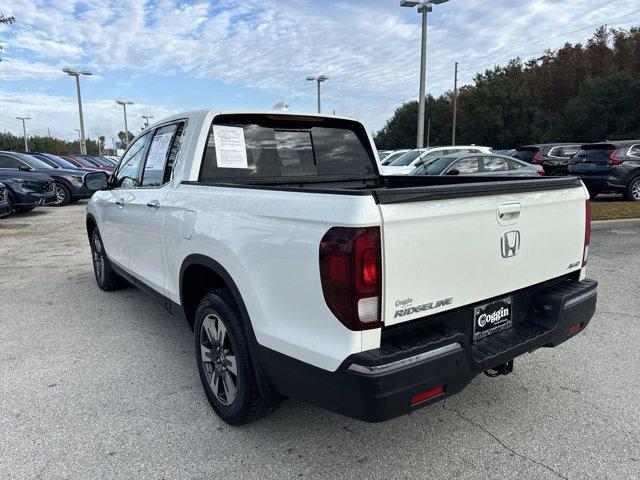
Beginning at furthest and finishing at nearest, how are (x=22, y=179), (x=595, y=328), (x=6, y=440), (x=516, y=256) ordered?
(x=22, y=179) < (x=595, y=328) < (x=6, y=440) < (x=516, y=256)

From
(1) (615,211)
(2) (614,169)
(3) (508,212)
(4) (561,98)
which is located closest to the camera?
(3) (508,212)

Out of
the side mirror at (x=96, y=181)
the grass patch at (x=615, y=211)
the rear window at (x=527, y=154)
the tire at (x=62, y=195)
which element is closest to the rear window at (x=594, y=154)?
the grass patch at (x=615, y=211)

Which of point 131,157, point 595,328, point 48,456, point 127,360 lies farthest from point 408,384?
point 131,157

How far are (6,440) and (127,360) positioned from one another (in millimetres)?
1136

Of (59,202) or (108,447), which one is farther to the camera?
(59,202)

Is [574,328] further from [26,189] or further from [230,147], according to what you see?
[26,189]

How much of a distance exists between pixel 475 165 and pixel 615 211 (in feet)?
11.2

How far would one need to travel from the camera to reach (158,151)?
395 centimetres

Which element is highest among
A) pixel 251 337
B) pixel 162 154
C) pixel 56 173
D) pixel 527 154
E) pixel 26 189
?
pixel 527 154

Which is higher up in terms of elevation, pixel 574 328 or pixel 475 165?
pixel 475 165

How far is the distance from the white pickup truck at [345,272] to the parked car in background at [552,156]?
16.9 meters

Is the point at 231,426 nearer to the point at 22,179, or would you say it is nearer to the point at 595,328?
the point at 595,328

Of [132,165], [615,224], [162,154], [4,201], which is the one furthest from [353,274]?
[4,201]

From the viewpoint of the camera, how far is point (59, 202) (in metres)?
15.8
